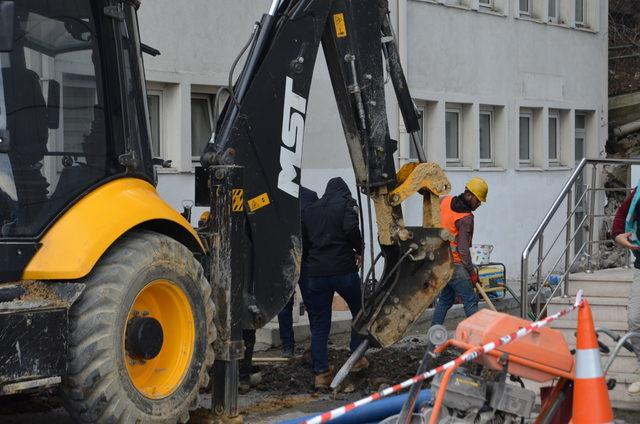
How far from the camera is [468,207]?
11836 mm

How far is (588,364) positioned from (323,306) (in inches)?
170

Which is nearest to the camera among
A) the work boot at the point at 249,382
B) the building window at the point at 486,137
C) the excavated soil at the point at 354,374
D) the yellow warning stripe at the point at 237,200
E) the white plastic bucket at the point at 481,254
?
the yellow warning stripe at the point at 237,200

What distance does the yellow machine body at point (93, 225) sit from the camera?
6.32 meters

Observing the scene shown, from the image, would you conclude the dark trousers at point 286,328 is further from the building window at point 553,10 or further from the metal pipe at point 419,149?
the building window at point 553,10

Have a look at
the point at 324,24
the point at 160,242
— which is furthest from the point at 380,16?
the point at 160,242

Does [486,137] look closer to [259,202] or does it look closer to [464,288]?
[464,288]

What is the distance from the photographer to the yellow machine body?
20.7ft

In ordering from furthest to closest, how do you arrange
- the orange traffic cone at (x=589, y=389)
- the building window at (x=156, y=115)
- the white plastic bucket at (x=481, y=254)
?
the white plastic bucket at (x=481, y=254)
the building window at (x=156, y=115)
the orange traffic cone at (x=589, y=389)

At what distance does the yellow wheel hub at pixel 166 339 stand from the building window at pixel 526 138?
16325 millimetres

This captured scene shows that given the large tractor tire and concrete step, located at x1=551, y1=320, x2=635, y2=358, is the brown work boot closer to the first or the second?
concrete step, located at x1=551, y1=320, x2=635, y2=358

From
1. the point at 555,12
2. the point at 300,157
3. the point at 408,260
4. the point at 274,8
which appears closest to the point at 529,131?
the point at 555,12

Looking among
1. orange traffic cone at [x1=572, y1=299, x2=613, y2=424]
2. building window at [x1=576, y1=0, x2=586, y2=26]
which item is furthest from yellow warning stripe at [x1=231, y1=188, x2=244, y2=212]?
building window at [x1=576, y1=0, x2=586, y2=26]

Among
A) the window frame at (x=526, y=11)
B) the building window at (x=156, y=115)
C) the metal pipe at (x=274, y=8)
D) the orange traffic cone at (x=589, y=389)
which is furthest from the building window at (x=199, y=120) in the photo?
the orange traffic cone at (x=589, y=389)

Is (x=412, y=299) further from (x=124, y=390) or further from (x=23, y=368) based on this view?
(x=23, y=368)
